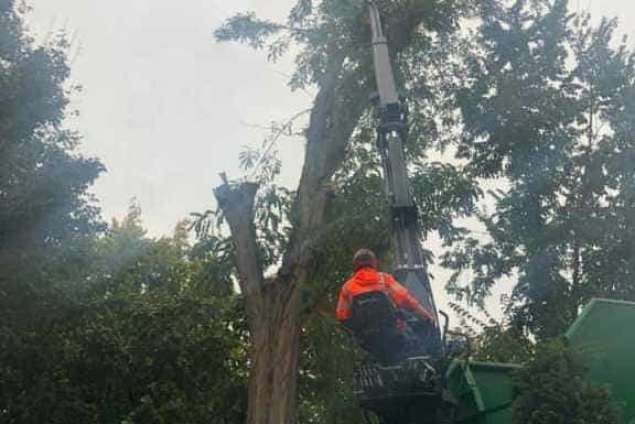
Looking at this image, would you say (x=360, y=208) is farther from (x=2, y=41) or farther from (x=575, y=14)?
(x=575, y=14)

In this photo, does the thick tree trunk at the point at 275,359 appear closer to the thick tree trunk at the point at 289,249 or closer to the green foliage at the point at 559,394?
the thick tree trunk at the point at 289,249

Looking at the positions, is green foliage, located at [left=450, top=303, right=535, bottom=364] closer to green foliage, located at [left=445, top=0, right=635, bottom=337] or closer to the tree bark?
the tree bark

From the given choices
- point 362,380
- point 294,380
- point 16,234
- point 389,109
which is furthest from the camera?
point 16,234

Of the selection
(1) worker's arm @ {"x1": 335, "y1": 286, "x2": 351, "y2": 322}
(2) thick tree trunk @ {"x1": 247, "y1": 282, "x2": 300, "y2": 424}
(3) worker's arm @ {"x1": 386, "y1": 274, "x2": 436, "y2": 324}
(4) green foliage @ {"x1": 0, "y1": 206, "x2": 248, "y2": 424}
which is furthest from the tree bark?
(4) green foliage @ {"x1": 0, "y1": 206, "x2": 248, "y2": 424}

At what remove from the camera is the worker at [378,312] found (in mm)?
5562

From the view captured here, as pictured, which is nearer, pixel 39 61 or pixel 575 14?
pixel 39 61

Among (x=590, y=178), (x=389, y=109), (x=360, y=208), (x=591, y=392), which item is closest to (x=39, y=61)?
(x=360, y=208)

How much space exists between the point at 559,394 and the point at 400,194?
2079mm

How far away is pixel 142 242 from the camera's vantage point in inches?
782

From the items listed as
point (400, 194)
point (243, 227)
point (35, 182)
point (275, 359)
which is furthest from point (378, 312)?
point (35, 182)

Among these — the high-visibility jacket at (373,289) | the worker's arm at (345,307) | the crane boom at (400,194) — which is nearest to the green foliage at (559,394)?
the crane boom at (400,194)

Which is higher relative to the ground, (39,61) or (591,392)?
(39,61)

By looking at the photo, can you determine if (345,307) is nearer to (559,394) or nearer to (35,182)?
(559,394)

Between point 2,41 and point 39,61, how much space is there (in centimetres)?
65
